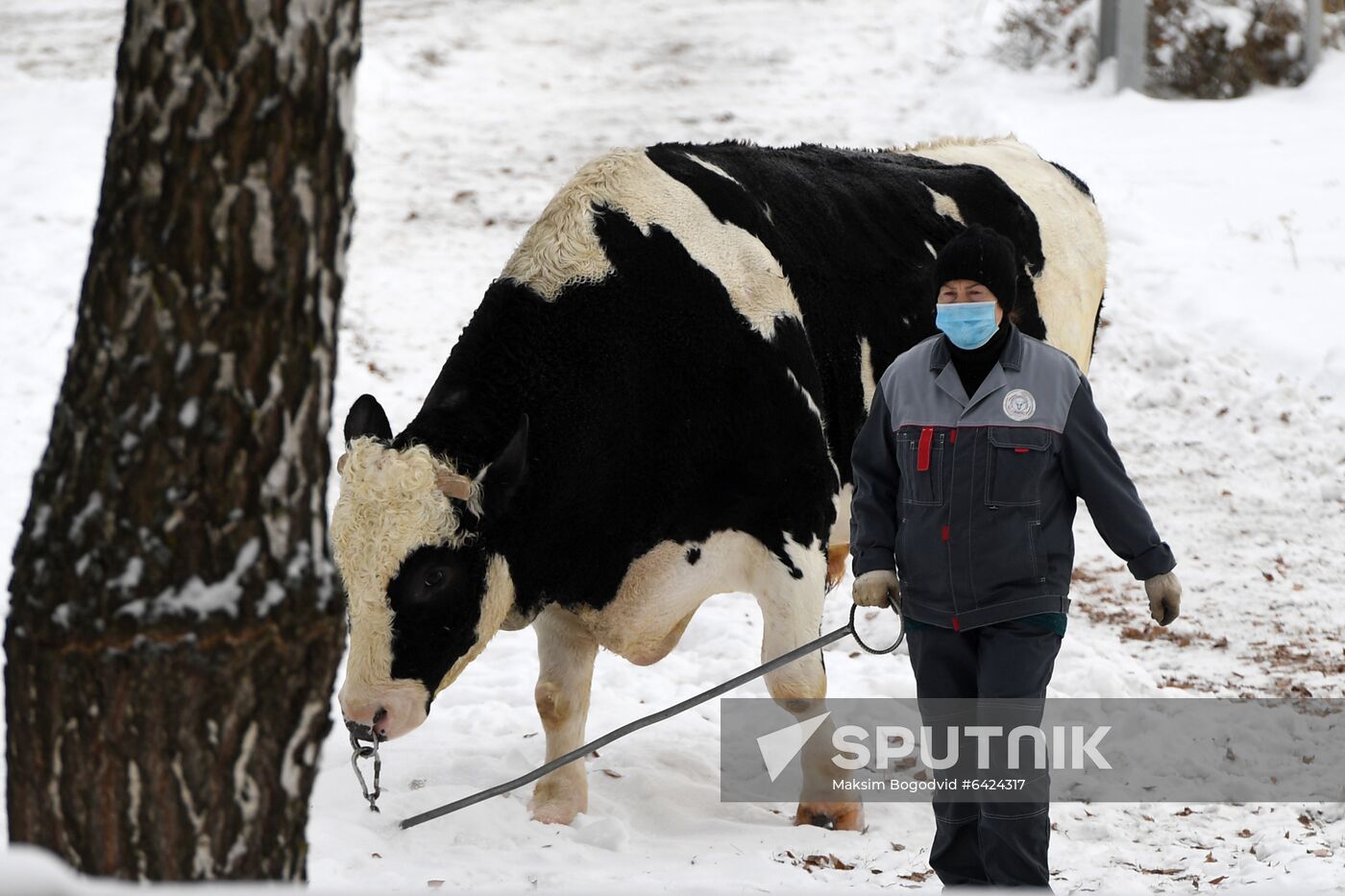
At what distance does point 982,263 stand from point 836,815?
230 centimetres

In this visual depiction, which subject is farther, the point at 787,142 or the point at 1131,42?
the point at 1131,42

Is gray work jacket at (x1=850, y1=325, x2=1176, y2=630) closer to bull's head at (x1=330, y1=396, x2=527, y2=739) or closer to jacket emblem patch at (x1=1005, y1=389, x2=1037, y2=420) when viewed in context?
jacket emblem patch at (x1=1005, y1=389, x2=1037, y2=420)

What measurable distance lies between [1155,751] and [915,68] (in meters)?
12.2

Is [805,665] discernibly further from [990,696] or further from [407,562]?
[407,562]

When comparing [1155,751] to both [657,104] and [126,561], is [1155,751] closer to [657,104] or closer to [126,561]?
[126,561]

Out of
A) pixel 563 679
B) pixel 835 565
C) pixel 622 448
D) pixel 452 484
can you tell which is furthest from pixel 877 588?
pixel 835 565

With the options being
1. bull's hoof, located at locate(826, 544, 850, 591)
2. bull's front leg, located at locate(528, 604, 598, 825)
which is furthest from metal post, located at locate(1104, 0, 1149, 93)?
bull's front leg, located at locate(528, 604, 598, 825)

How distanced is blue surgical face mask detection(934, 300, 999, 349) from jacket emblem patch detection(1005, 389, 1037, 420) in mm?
192

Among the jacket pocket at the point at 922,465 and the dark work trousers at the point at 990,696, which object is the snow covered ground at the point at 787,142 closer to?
the dark work trousers at the point at 990,696

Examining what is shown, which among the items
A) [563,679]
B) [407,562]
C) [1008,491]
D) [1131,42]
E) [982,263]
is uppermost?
[982,263]

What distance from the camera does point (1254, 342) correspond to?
1081 cm

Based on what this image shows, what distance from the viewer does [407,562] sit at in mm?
4676

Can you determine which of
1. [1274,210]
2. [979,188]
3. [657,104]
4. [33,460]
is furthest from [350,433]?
[657,104]

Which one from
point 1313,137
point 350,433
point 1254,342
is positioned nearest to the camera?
point 350,433
